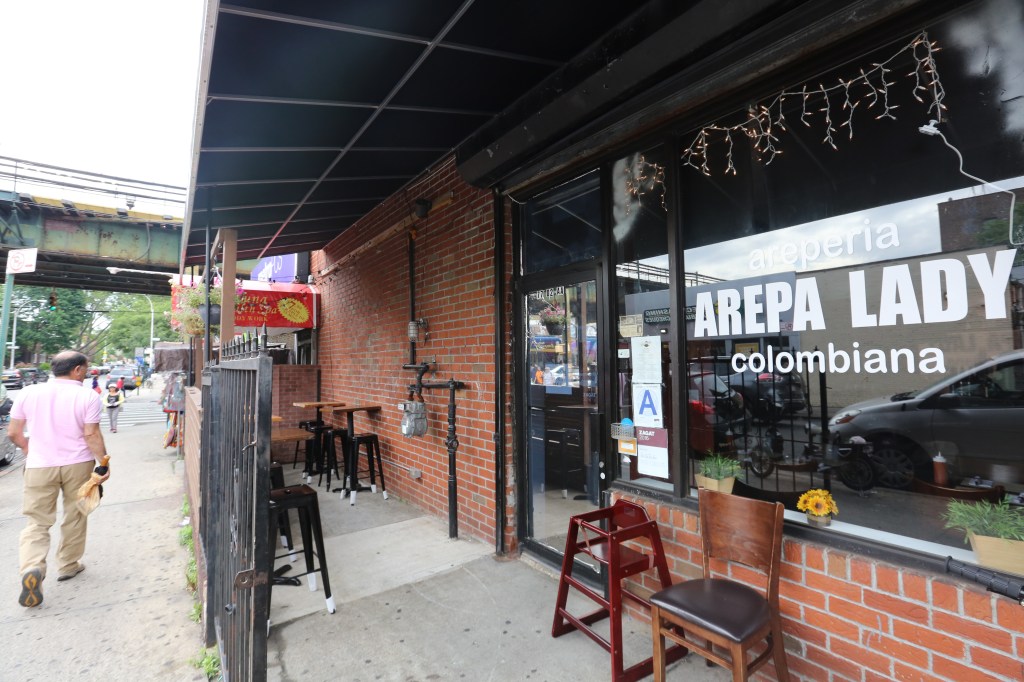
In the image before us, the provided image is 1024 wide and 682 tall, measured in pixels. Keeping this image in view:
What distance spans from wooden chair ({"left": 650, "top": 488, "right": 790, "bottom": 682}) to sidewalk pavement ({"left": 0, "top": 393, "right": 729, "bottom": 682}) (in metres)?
0.51

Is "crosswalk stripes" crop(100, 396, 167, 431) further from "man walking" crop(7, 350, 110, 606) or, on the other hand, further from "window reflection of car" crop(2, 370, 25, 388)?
"man walking" crop(7, 350, 110, 606)

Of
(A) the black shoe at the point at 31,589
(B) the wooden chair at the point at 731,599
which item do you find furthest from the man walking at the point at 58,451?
(B) the wooden chair at the point at 731,599

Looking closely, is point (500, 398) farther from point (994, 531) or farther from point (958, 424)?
point (994, 531)

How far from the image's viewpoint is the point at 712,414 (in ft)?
8.80

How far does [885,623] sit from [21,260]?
36.9ft

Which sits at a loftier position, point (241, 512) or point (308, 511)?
point (241, 512)

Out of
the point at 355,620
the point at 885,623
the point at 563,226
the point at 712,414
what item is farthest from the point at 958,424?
the point at 355,620

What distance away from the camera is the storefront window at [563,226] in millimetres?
3461

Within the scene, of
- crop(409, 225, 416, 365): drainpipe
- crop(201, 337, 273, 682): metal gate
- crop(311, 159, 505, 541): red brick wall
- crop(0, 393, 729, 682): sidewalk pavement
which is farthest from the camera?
crop(409, 225, 416, 365): drainpipe

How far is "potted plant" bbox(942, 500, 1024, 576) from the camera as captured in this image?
5.47ft

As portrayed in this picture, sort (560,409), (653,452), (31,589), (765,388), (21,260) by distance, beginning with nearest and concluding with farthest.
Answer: (765,388) < (653,452) < (31,589) < (560,409) < (21,260)

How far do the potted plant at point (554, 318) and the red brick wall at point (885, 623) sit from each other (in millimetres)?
1963

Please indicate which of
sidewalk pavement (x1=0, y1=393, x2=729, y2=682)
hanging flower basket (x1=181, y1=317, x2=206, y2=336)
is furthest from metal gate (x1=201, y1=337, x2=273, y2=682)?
hanging flower basket (x1=181, y1=317, x2=206, y2=336)

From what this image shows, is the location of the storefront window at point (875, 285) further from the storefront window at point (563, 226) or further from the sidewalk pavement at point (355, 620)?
the sidewalk pavement at point (355, 620)
